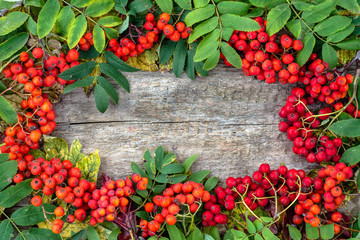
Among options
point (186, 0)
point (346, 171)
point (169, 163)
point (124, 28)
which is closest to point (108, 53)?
point (124, 28)

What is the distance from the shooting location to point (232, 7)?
2127 mm

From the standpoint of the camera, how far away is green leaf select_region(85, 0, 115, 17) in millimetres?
2074

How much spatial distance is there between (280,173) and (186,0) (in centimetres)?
131

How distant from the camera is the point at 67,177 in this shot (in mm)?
2154

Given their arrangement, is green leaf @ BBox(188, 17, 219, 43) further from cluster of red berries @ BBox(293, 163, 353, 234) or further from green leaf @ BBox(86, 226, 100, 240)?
green leaf @ BBox(86, 226, 100, 240)

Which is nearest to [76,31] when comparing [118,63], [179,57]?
[118,63]

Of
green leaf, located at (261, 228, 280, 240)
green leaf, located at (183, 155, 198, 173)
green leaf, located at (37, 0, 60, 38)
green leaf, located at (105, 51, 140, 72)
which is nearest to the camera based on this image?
green leaf, located at (37, 0, 60, 38)

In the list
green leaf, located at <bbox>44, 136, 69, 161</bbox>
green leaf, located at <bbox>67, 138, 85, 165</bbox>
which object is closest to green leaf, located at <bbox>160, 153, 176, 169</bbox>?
green leaf, located at <bbox>67, 138, 85, 165</bbox>

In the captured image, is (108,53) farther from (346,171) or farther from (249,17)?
(346,171)

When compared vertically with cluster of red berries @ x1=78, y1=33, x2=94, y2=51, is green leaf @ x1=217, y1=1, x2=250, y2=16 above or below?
above

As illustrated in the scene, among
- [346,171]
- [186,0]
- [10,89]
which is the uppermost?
[186,0]

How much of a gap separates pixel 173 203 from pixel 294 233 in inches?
32.3

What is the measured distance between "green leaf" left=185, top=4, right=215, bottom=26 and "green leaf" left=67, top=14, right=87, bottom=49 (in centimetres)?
64

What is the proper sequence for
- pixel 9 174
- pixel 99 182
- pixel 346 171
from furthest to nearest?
1. pixel 99 182
2. pixel 346 171
3. pixel 9 174
